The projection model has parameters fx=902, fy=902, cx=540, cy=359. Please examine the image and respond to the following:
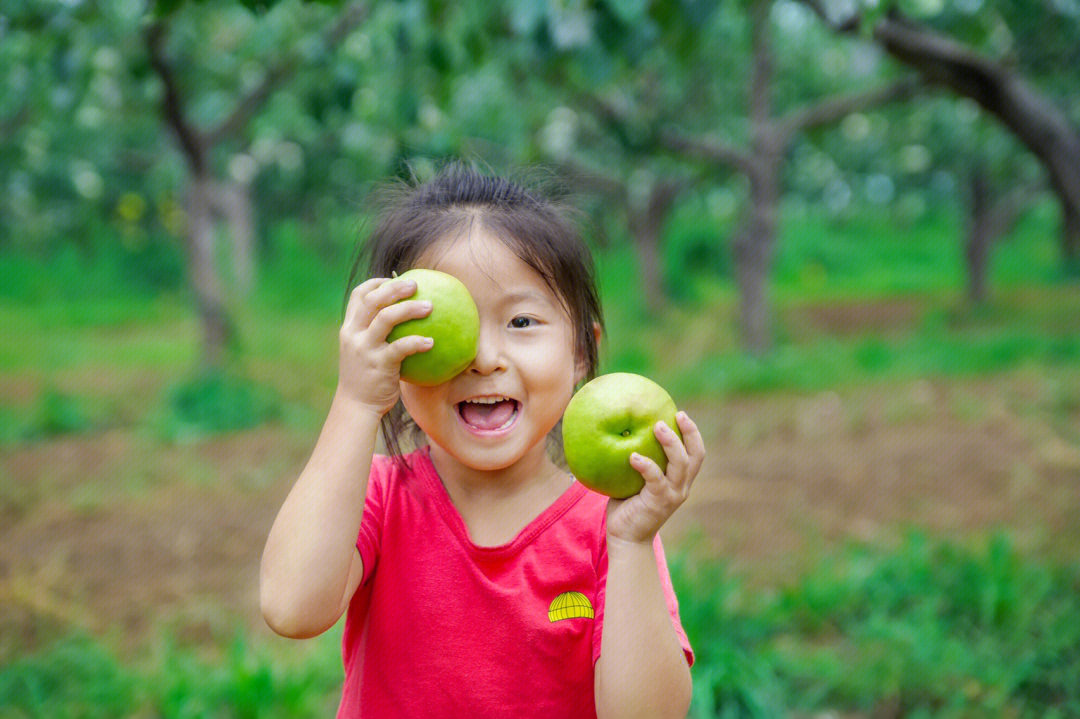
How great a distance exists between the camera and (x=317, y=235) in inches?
608

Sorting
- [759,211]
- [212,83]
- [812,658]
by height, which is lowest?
[812,658]

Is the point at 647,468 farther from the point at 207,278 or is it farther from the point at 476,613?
the point at 207,278

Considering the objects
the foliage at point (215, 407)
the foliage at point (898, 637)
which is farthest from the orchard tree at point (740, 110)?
the foliage at point (215, 407)

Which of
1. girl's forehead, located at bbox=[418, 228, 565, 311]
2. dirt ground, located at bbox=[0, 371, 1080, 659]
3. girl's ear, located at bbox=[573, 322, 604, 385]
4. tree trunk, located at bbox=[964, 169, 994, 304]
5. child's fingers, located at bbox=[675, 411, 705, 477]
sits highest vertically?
tree trunk, located at bbox=[964, 169, 994, 304]

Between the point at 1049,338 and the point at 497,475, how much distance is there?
7.92 metres

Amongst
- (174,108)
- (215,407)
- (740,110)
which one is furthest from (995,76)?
(740,110)

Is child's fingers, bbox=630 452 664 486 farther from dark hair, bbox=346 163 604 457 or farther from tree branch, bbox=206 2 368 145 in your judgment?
tree branch, bbox=206 2 368 145

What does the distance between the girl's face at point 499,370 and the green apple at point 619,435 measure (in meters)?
0.09

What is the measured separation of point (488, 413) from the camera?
3.41ft

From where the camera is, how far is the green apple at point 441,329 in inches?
36.4

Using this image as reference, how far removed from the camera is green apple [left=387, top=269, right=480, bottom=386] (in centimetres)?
92

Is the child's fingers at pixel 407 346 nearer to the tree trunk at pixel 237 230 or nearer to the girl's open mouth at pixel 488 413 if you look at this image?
the girl's open mouth at pixel 488 413

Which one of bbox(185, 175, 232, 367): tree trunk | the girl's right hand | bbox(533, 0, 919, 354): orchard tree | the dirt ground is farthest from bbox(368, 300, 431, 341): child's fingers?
bbox(185, 175, 232, 367): tree trunk

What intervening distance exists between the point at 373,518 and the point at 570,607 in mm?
258
